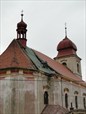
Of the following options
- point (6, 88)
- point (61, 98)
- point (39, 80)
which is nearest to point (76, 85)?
point (61, 98)

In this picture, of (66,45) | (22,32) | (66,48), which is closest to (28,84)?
(22,32)

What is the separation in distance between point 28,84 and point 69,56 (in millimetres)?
18247

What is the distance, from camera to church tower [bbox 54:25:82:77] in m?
50.4

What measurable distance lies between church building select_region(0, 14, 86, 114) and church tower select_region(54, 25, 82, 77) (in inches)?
325

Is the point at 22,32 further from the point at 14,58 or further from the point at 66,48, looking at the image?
the point at 66,48

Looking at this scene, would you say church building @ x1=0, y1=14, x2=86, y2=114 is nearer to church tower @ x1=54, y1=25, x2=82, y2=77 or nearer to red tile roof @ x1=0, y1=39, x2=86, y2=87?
red tile roof @ x1=0, y1=39, x2=86, y2=87

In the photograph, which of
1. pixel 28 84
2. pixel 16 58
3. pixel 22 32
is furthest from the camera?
pixel 22 32

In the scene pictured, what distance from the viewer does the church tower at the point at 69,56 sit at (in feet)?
165

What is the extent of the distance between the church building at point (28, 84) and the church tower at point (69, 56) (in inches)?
325

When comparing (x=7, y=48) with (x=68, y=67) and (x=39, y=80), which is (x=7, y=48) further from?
(x=68, y=67)

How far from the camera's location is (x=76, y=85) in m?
44.1

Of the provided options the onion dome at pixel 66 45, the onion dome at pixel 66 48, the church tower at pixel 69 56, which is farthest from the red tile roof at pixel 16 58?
the onion dome at pixel 66 45

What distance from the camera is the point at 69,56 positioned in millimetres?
50750

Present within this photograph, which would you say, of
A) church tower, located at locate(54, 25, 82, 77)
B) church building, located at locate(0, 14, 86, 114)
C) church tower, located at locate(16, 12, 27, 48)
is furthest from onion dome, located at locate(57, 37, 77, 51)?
church tower, located at locate(16, 12, 27, 48)
